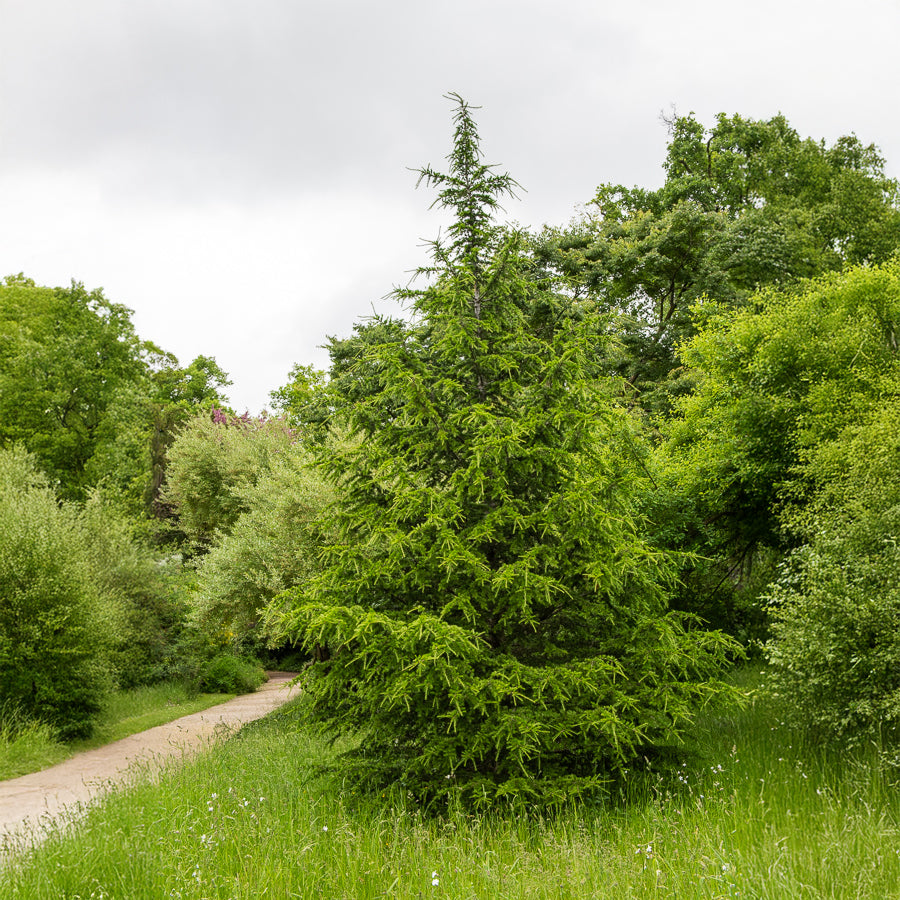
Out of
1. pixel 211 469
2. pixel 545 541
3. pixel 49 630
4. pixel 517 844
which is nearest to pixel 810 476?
pixel 545 541

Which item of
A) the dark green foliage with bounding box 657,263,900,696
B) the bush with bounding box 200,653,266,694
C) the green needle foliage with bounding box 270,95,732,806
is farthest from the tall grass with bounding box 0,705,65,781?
the dark green foliage with bounding box 657,263,900,696

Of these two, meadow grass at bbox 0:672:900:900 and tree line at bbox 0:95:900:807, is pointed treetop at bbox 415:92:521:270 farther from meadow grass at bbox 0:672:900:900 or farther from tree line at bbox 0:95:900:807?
meadow grass at bbox 0:672:900:900

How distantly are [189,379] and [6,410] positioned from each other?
20.0 m

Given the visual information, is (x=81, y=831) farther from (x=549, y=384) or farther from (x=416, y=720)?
(x=549, y=384)

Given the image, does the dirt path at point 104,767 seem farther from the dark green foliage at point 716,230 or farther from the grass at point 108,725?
the dark green foliage at point 716,230

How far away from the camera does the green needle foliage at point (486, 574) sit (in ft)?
17.3

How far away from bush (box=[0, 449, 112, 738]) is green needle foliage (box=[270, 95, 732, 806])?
9.03 meters

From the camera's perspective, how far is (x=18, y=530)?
517 inches

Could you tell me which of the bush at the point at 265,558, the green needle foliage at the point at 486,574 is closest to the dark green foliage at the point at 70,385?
the bush at the point at 265,558

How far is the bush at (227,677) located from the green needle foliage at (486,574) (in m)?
14.0

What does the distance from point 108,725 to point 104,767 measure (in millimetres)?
3352

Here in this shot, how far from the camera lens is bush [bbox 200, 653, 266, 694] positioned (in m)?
18.7

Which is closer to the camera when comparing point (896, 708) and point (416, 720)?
point (896, 708)

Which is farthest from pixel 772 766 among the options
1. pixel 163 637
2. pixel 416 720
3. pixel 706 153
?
pixel 706 153
